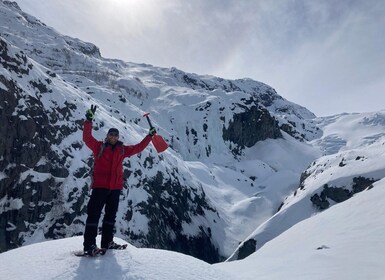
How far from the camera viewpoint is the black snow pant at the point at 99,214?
24.0ft

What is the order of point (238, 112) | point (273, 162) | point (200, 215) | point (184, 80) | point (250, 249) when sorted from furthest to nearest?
point (184, 80), point (238, 112), point (273, 162), point (200, 215), point (250, 249)

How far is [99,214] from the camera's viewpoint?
7.65 m

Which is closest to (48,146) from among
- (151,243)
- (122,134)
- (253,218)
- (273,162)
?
(122,134)

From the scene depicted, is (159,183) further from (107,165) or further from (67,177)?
(107,165)

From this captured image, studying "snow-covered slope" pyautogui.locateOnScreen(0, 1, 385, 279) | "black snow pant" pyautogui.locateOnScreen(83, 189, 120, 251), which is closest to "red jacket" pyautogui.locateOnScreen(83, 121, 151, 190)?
"black snow pant" pyautogui.locateOnScreen(83, 189, 120, 251)

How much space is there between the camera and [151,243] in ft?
164

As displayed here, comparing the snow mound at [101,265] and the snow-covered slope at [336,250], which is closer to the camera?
the snow mound at [101,265]

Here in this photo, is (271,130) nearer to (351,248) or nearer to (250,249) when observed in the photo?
(250,249)

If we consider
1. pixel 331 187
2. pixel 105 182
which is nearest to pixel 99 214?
pixel 105 182

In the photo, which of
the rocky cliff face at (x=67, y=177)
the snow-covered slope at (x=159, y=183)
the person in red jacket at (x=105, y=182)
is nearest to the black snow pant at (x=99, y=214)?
the person in red jacket at (x=105, y=182)

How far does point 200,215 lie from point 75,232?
24624mm

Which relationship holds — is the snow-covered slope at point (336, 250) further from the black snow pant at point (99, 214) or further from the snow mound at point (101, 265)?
the black snow pant at point (99, 214)

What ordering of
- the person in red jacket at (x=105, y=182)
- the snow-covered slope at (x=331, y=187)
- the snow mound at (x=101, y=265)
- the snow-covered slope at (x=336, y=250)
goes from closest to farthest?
the snow mound at (x=101, y=265), the person in red jacket at (x=105, y=182), the snow-covered slope at (x=336, y=250), the snow-covered slope at (x=331, y=187)

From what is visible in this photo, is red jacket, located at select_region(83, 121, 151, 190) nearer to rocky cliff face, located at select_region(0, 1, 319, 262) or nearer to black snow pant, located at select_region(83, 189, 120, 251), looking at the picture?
black snow pant, located at select_region(83, 189, 120, 251)
